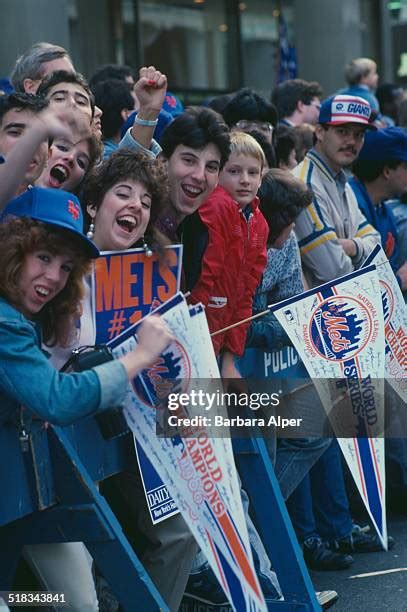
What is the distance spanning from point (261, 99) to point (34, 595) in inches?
145

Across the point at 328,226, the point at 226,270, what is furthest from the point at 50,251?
the point at 328,226

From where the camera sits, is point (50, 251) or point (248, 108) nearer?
point (50, 251)

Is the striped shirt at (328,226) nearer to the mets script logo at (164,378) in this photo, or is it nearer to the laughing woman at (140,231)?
the laughing woman at (140,231)

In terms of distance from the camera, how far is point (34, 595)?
3598 mm

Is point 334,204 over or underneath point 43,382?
over

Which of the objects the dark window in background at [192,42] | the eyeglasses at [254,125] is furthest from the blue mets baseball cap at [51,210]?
the dark window in background at [192,42]

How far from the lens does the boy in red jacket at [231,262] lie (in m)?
4.75

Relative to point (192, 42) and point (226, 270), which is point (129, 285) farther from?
point (192, 42)

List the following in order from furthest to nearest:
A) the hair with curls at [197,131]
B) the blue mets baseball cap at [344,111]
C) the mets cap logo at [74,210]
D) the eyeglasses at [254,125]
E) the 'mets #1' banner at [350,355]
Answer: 1. the blue mets baseball cap at [344,111]
2. the eyeglasses at [254,125]
3. the hair with curls at [197,131]
4. the 'mets #1' banner at [350,355]
5. the mets cap logo at [74,210]

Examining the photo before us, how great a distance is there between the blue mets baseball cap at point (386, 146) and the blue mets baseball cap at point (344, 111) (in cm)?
45

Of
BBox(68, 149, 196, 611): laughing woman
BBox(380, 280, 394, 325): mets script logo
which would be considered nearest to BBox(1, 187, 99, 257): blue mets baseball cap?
BBox(68, 149, 196, 611): laughing woman

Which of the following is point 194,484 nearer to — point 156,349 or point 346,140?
point 156,349

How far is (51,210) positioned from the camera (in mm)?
3506

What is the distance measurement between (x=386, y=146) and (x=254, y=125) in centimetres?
108
